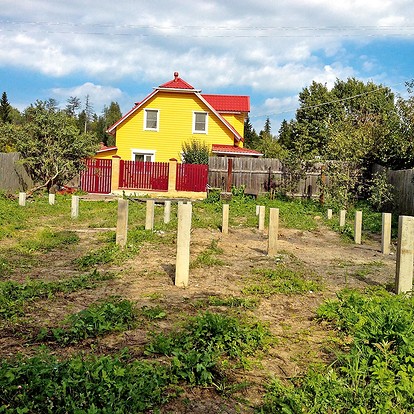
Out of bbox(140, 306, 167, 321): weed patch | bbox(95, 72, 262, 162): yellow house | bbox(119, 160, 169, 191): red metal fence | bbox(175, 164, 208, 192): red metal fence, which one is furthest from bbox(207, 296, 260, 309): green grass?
bbox(95, 72, 262, 162): yellow house

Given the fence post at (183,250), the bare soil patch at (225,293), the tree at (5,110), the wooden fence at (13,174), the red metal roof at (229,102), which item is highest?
the tree at (5,110)

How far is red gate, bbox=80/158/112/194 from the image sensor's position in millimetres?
25438

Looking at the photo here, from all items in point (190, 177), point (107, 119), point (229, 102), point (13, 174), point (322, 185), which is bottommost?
point (13, 174)

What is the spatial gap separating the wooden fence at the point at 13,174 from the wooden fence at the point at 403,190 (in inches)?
631

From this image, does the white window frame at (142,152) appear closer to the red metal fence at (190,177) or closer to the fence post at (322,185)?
the red metal fence at (190,177)

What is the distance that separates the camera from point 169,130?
30.7 meters

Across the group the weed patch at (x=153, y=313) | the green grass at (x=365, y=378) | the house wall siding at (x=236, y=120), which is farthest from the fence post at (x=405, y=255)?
the house wall siding at (x=236, y=120)

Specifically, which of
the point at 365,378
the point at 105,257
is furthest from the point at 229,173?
the point at 365,378

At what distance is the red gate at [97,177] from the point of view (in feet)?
83.5

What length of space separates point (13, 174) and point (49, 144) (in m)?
2.23

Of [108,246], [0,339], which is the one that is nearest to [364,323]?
[0,339]

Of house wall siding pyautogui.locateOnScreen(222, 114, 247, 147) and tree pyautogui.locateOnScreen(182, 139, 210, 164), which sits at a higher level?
house wall siding pyautogui.locateOnScreen(222, 114, 247, 147)

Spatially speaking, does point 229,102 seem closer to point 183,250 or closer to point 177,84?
point 177,84

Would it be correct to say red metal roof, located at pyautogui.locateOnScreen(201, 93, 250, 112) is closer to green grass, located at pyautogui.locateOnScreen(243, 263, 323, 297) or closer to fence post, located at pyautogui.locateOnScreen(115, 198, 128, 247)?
fence post, located at pyautogui.locateOnScreen(115, 198, 128, 247)
